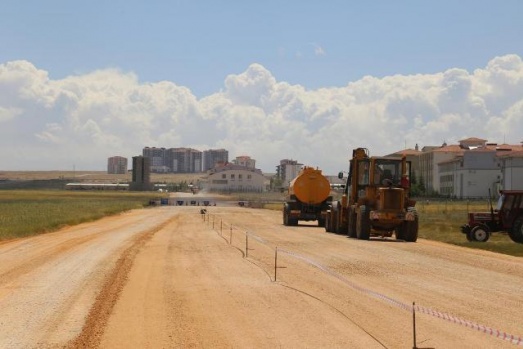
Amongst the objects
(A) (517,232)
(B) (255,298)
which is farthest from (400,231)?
(B) (255,298)

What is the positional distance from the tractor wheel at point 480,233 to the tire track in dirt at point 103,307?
654 inches

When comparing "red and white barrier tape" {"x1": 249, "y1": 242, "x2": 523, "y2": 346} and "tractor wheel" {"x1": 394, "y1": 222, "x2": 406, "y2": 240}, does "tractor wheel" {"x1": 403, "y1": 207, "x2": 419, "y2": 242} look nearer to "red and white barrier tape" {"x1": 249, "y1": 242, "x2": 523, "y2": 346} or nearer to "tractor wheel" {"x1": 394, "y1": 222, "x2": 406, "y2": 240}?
"tractor wheel" {"x1": 394, "y1": 222, "x2": 406, "y2": 240}

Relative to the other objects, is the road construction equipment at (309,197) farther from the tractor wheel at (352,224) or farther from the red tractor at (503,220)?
the red tractor at (503,220)

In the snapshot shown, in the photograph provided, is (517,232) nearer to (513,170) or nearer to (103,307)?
(103,307)

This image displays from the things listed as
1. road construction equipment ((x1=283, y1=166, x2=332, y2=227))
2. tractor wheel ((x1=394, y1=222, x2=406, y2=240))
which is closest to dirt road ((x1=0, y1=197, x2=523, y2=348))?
tractor wheel ((x1=394, y1=222, x2=406, y2=240))

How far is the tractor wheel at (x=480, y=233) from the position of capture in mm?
33000

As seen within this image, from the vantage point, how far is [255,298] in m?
15.0

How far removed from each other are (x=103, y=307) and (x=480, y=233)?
A: 23.3m

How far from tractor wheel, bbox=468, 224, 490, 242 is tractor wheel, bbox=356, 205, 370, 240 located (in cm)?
482

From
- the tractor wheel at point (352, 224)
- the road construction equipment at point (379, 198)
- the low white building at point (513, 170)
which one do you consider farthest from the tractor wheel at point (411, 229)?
the low white building at point (513, 170)

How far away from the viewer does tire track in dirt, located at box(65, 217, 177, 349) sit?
10.8 m

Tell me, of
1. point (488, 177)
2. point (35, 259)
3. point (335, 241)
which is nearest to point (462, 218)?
point (335, 241)

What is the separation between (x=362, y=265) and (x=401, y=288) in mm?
4959

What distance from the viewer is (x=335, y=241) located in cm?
3234
